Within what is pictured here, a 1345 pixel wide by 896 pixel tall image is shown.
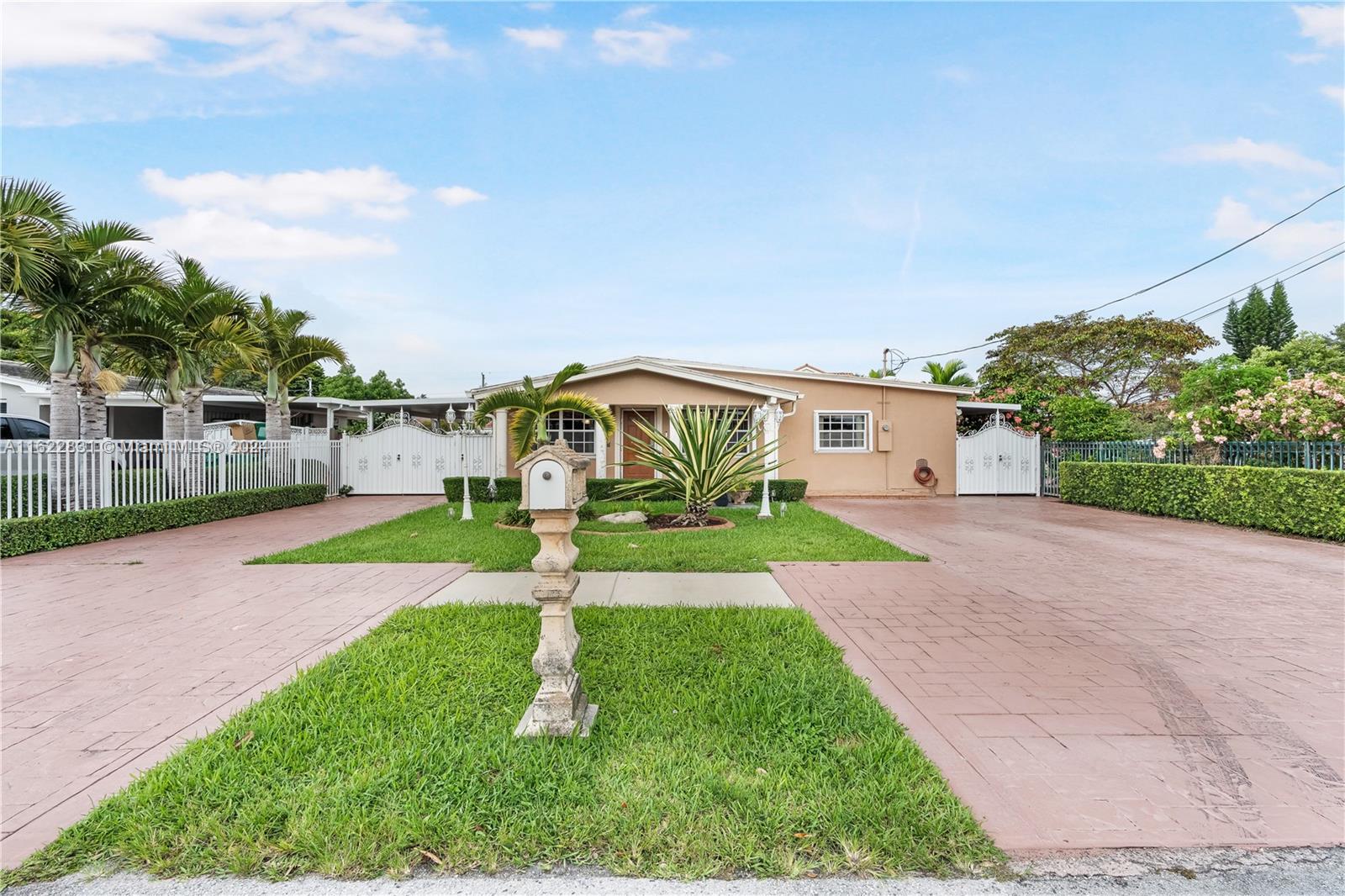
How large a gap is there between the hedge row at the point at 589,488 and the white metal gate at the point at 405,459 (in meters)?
2.55

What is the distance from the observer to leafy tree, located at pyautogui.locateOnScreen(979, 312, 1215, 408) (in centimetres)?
2403

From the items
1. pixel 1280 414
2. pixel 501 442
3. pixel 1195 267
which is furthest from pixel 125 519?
pixel 1195 267

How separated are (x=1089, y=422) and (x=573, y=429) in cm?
1346

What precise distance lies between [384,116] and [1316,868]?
1475 cm

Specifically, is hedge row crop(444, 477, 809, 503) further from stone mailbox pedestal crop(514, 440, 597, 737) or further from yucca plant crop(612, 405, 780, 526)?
stone mailbox pedestal crop(514, 440, 597, 737)

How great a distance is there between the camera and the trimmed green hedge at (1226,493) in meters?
9.22

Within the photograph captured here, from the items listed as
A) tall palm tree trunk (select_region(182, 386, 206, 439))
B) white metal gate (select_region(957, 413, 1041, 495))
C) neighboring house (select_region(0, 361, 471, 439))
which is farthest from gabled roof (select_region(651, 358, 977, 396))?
tall palm tree trunk (select_region(182, 386, 206, 439))

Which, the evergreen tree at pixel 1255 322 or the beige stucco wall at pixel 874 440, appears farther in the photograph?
the evergreen tree at pixel 1255 322

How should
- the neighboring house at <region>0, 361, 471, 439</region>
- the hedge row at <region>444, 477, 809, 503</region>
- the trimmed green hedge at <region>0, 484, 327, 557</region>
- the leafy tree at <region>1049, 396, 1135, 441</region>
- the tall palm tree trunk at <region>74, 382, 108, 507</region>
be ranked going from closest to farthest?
the trimmed green hedge at <region>0, 484, 327, 557</region> < the tall palm tree trunk at <region>74, 382, 108, 507</region> < the hedge row at <region>444, 477, 809, 503</region> < the leafy tree at <region>1049, 396, 1135, 441</region> < the neighboring house at <region>0, 361, 471, 439</region>

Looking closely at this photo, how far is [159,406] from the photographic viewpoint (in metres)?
16.7

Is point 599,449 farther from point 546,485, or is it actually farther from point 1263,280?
point 1263,280

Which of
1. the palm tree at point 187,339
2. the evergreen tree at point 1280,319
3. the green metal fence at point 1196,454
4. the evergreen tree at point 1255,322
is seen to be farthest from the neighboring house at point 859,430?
the evergreen tree at point 1280,319

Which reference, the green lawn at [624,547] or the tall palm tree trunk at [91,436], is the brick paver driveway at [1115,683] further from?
the tall palm tree trunk at [91,436]

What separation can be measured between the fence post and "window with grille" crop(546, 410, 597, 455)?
7995 mm
